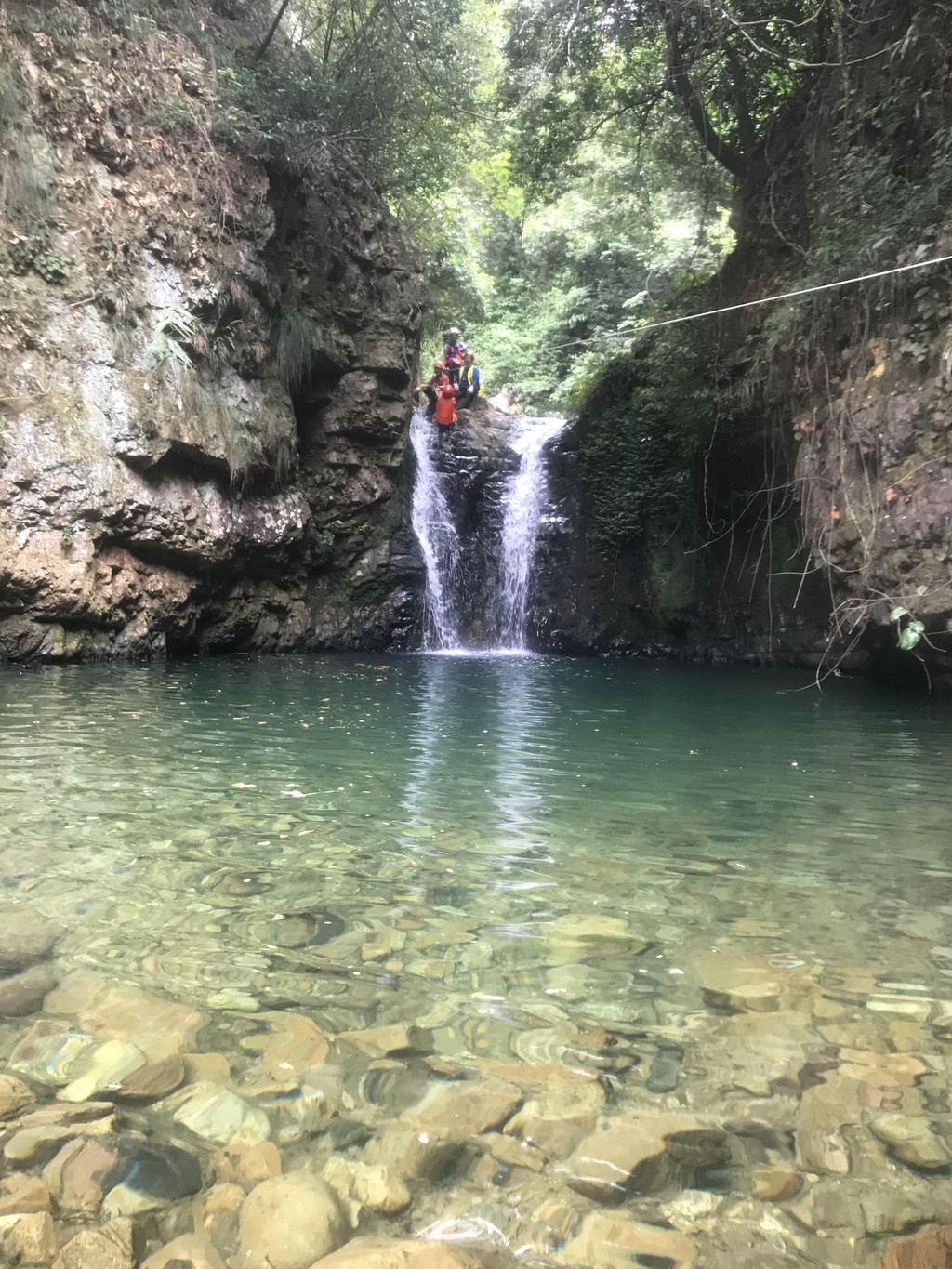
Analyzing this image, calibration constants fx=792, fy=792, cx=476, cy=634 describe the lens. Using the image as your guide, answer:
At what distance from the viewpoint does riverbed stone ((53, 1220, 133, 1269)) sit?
1.20 m

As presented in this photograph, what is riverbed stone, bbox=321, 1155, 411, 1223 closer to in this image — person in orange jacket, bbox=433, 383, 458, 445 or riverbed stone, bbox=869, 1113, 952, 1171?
riverbed stone, bbox=869, 1113, 952, 1171

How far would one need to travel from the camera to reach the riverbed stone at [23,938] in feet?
6.88

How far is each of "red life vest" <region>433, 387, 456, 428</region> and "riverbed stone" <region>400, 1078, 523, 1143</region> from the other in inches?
579

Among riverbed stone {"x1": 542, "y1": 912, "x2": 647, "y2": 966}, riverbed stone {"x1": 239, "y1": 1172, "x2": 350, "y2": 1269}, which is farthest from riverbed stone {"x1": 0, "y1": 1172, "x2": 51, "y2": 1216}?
riverbed stone {"x1": 542, "y1": 912, "x2": 647, "y2": 966}

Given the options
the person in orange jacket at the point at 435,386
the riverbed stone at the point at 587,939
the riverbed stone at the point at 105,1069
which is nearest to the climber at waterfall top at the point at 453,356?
the person in orange jacket at the point at 435,386

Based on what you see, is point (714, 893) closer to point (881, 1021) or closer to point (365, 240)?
point (881, 1021)

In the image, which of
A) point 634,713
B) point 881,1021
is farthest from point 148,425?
point 881,1021

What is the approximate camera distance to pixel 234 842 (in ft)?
10.3

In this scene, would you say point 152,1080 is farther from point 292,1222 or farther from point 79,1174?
point 292,1222

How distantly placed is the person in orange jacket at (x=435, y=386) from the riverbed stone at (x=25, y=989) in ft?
47.1

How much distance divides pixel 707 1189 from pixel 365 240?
15099 millimetres

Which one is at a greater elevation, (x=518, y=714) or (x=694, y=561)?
(x=694, y=561)

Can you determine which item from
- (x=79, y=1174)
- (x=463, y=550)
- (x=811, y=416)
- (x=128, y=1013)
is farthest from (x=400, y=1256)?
(x=463, y=550)

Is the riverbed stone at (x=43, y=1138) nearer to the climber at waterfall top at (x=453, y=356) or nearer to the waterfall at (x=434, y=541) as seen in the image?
the waterfall at (x=434, y=541)
